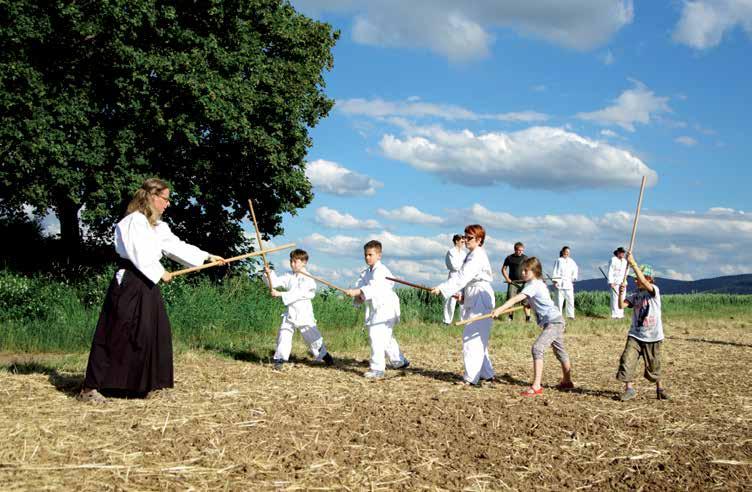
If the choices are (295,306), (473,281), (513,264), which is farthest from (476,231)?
(513,264)

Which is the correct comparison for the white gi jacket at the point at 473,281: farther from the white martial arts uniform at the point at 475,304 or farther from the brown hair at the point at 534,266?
the brown hair at the point at 534,266

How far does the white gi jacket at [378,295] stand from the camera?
9484 millimetres

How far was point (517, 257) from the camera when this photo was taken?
720 inches

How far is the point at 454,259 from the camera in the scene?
16.0 meters

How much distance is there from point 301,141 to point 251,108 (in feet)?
8.39

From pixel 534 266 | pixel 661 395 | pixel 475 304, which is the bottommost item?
pixel 661 395

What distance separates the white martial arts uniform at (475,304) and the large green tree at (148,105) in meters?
10.8

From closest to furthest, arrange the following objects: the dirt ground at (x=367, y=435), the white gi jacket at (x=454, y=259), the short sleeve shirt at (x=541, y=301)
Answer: the dirt ground at (x=367, y=435) → the short sleeve shirt at (x=541, y=301) → the white gi jacket at (x=454, y=259)

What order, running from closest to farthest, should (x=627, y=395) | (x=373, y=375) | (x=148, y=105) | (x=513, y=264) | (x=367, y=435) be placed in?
(x=367, y=435)
(x=627, y=395)
(x=373, y=375)
(x=148, y=105)
(x=513, y=264)

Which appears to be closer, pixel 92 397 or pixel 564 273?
pixel 92 397

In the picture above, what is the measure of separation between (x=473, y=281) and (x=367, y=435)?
11.1 ft

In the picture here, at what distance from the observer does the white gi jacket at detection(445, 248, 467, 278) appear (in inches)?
631

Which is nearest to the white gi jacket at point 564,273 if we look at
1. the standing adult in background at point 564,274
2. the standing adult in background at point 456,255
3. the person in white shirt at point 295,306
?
the standing adult in background at point 564,274

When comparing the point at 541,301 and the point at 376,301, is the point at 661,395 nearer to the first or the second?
the point at 541,301
